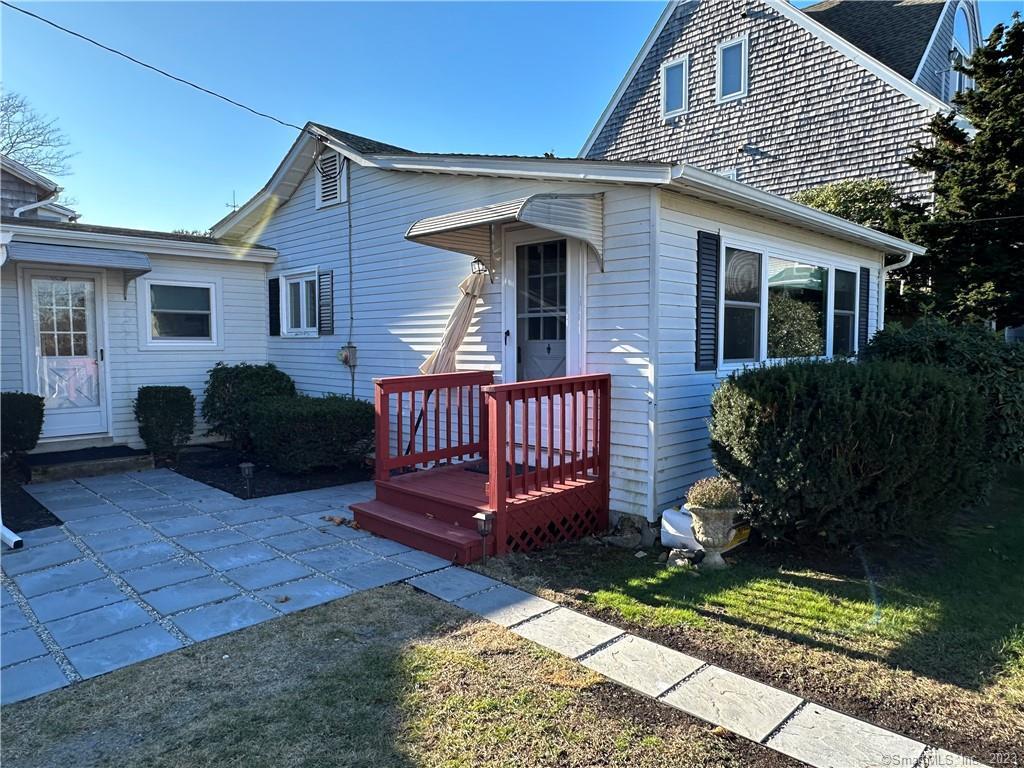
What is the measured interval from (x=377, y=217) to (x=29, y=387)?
15.3 feet

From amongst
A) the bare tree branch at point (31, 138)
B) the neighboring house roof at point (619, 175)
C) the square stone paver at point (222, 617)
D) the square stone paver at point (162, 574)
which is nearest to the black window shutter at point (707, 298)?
the neighboring house roof at point (619, 175)

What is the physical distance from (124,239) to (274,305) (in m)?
2.21

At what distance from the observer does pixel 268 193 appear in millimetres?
9422

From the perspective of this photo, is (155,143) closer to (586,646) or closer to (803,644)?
(586,646)

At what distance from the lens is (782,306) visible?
6754 mm

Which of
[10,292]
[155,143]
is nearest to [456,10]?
[155,143]

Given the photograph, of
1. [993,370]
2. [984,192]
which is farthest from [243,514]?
[984,192]

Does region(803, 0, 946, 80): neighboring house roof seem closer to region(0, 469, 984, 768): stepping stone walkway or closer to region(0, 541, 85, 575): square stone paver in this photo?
region(0, 469, 984, 768): stepping stone walkway

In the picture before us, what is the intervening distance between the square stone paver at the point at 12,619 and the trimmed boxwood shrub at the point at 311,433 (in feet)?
11.3

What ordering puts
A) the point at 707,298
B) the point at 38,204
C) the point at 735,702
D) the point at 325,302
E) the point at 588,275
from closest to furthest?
the point at 735,702 < the point at 588,275 < the point at 707,298 < the point at 325,302 < the point at 38,204

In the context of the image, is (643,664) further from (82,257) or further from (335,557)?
(82,257)

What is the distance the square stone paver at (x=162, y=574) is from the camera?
412 centimetres

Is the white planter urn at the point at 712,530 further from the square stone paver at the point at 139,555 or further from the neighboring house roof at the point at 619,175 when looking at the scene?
the square stone paver at the point at 139,555

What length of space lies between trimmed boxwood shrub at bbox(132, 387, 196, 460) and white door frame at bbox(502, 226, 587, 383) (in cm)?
452
